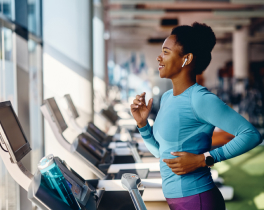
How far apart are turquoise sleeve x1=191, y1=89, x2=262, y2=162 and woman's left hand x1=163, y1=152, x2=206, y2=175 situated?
0.18ft

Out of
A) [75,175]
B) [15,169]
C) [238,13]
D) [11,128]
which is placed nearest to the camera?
[15,169]

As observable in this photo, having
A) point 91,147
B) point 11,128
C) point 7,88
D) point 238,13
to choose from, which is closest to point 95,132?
point 91,147

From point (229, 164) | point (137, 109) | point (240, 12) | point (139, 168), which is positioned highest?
point (240, 12)

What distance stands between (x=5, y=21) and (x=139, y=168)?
1787mm

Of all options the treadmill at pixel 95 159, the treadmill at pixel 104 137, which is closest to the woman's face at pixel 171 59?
the treadmill at pixel 95 159

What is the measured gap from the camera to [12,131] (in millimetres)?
1443

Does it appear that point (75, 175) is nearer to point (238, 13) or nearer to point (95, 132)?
point (95, 132)

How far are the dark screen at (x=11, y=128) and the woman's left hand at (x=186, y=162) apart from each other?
28.1 inches

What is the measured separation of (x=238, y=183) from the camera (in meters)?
4.05

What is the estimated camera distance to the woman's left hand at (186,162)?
1.12m

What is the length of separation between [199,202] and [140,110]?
468 millimetres

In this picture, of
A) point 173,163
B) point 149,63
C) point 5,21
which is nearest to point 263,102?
point 5,21

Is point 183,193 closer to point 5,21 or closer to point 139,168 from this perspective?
point 139,168

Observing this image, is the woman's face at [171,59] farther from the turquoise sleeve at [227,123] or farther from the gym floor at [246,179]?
the gym floor at [246,179]
